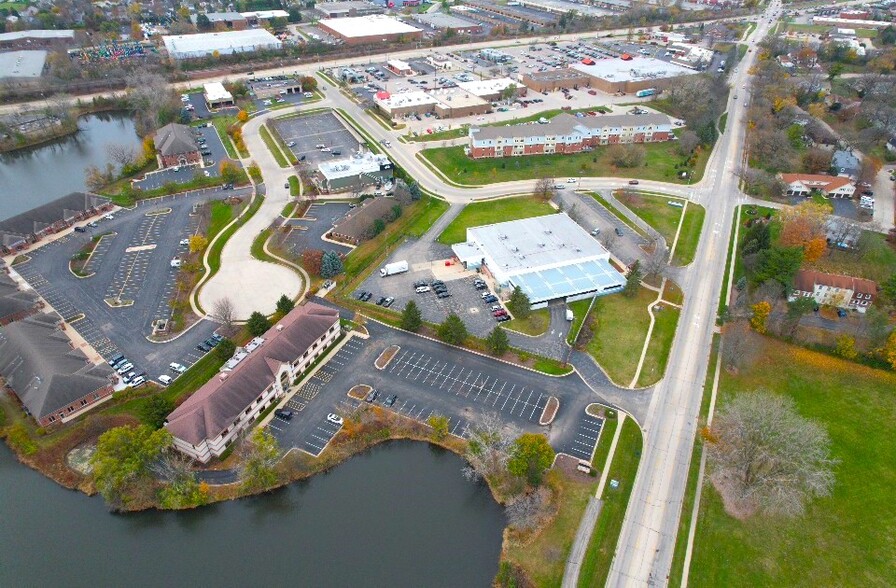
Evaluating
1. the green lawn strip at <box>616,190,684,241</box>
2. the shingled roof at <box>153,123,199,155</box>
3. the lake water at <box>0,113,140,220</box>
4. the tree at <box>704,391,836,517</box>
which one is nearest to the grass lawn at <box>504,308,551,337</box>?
the tree at <box>704,391,836,517</box>

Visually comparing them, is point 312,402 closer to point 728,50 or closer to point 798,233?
point 798,233

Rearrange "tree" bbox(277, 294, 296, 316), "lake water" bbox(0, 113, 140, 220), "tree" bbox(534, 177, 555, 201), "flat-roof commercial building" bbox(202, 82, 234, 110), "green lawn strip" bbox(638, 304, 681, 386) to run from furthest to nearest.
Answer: "flat-roof commercial building" bbox(202, 82, 234, 110)
"lake water" bbox(0, 113, 140, 220)
"tree" bbox(534, 177, 555, 201)
"tree" bbox(277, 294, 296, 316)
"green lawn strip" bbox(638, 304, 681, 386)

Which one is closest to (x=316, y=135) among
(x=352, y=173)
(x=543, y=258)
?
(x=352, y=173)

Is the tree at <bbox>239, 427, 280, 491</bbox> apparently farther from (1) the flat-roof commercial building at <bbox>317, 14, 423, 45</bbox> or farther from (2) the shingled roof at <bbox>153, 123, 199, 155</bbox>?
(1) the flat-roof commercial building at <bbox>317, 14, 423, 45</bbox>

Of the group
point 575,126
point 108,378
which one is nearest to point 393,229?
point 108,378

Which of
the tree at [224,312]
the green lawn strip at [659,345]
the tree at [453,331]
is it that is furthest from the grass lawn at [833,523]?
the tree at [224,312]

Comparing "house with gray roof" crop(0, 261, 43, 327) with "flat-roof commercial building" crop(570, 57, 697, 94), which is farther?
"flat-roof commercial building" crop(570, 57, 697, 94)

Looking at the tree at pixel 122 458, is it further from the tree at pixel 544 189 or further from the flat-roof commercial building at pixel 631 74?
the flat-roof commercial building at pixel 631 74
